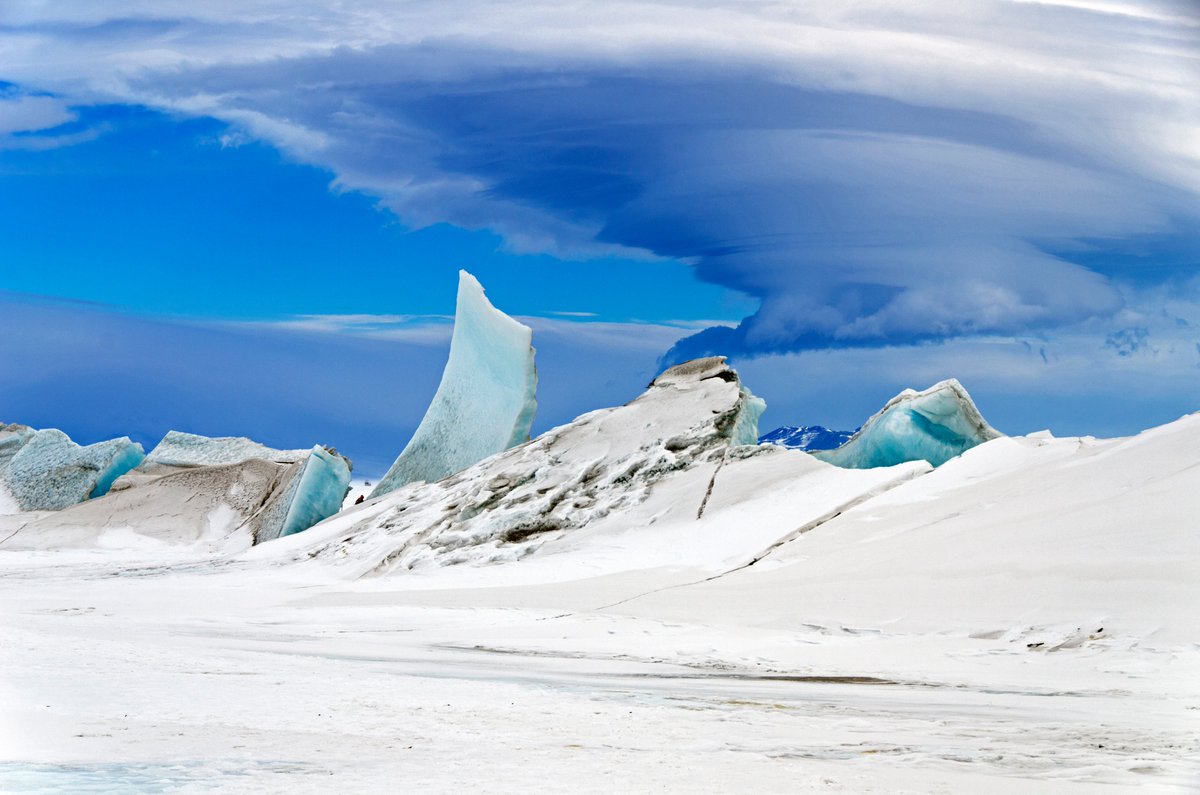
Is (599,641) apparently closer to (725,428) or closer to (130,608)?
(130,608)

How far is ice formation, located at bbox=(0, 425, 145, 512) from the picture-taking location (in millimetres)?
22516

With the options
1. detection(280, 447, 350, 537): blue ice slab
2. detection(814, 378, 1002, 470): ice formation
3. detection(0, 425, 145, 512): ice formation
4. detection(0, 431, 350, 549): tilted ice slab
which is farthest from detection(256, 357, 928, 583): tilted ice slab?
detection(0, 425, 145, 512): ice formation

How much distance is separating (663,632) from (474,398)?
10802 mm

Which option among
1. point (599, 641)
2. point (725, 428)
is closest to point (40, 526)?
point (725, 428)

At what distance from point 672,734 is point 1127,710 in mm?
2668

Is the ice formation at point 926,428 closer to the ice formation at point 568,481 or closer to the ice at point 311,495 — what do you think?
the ice formation at point 568,481

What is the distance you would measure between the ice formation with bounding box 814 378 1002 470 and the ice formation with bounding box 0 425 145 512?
50.1ft

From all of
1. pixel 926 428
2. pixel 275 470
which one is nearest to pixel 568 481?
pixel 926 428

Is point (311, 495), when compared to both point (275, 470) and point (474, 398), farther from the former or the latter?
point (474, 398)

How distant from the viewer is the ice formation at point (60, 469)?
2252cm

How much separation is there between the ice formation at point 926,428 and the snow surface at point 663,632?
5.84 ft

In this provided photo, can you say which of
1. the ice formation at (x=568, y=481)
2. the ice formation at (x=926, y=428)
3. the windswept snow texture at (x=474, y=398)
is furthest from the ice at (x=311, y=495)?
the ice formation at (x=926, y=428)

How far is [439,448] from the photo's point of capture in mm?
20203

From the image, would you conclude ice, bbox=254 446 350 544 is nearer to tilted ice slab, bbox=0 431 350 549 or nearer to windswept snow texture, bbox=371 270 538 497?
tilted ice slab, bbox=0 431 350 549
